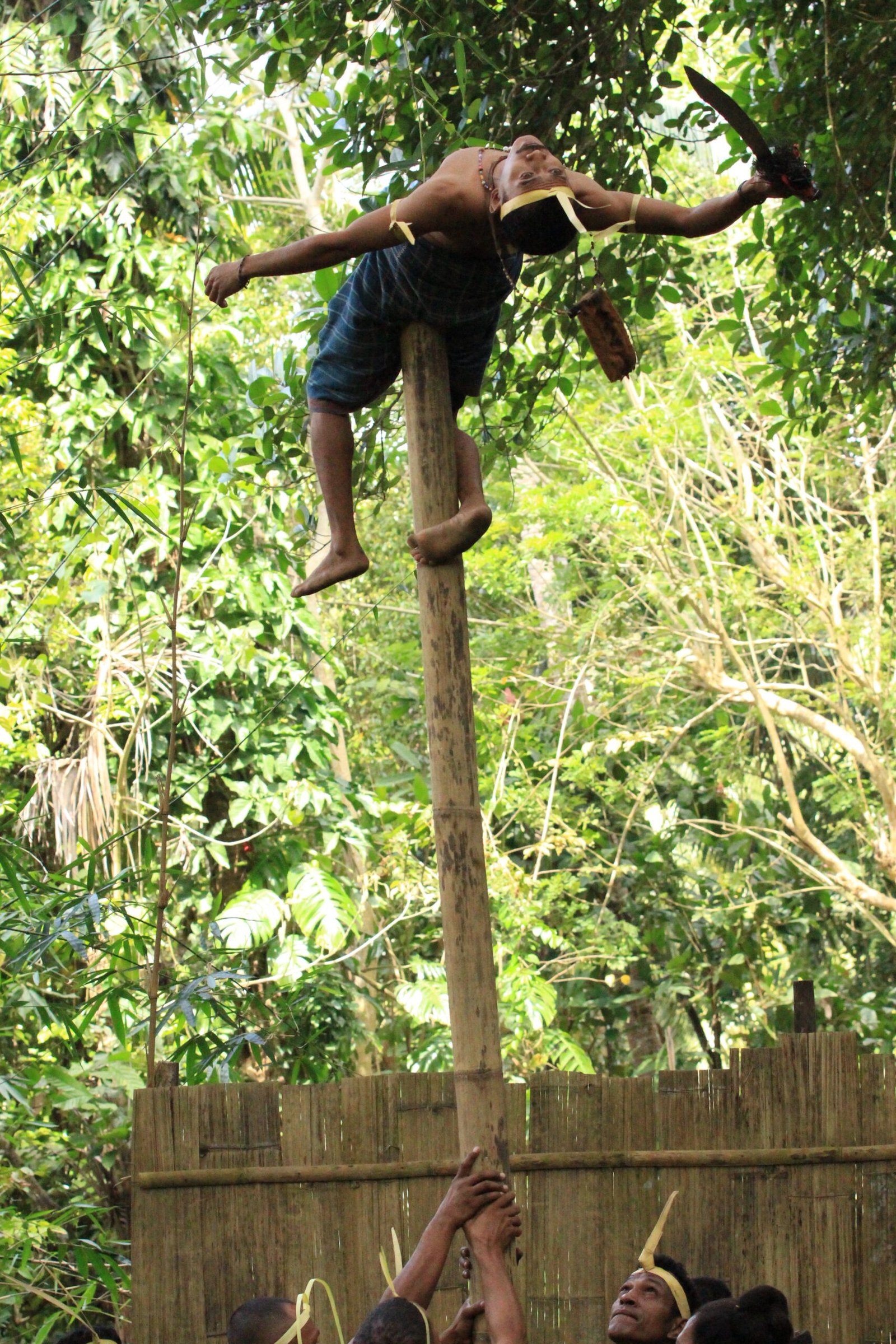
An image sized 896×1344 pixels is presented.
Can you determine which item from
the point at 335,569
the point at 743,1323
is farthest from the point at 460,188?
the point at 743,1323

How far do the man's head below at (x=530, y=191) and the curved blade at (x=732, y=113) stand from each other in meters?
0.24

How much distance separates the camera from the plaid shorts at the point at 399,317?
227 centimetres

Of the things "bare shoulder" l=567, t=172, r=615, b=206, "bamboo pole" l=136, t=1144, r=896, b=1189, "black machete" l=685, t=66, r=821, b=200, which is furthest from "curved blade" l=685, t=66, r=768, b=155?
"bamboo pole" l=136, t=1144, r=896, b=1189

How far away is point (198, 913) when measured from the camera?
605cm

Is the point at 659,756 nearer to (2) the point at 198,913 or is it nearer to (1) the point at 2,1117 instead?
(2) the point at 198,913

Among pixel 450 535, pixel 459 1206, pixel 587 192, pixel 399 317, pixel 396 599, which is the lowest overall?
pixel 459 1206

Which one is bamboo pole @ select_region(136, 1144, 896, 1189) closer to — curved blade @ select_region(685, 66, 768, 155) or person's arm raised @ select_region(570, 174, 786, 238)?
person's arm raised @ select_region(570, 174, 786, 238)

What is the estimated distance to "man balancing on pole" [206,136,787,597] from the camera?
2.13 metres

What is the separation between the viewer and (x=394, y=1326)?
2.19 meters

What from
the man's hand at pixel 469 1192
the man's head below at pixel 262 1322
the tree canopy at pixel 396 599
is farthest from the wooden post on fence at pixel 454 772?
the tree canopy at pixel 396 599

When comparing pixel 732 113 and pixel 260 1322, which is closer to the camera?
pixel 732 113

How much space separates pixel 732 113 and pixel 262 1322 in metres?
2.26

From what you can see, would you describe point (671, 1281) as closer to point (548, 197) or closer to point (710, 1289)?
point (710, 1289)

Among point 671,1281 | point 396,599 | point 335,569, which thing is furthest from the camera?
point 396,599
